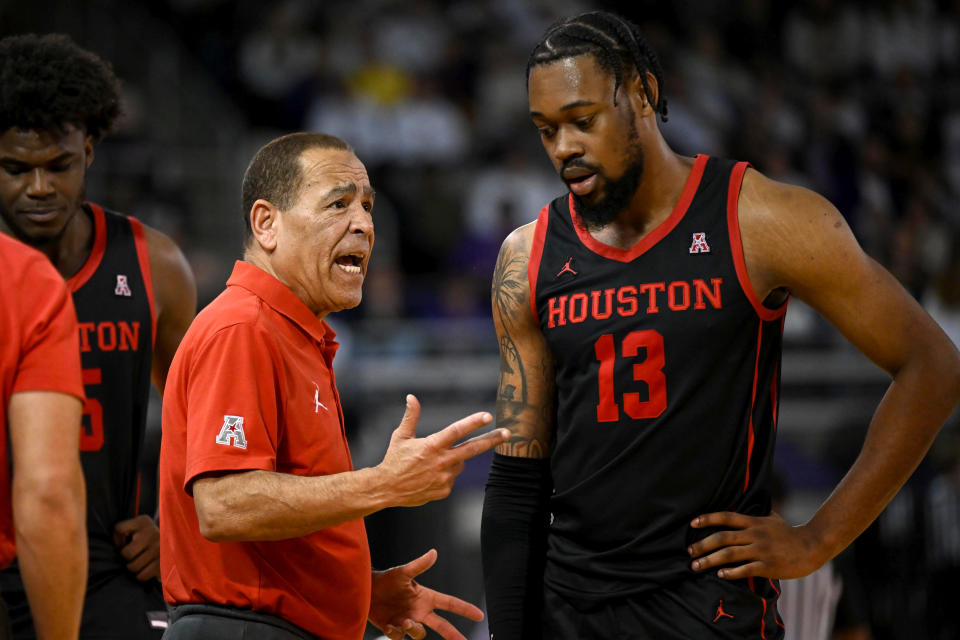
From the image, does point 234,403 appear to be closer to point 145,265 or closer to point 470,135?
point 145,265

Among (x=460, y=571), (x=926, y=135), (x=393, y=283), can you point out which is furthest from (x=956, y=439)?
(x=926, y=135)

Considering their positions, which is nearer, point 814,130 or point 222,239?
point 222,239

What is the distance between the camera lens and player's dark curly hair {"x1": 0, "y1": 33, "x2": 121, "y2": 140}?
388 centimetres

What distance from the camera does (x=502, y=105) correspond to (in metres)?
11.7

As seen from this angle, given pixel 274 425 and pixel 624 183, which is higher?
pixel 624 183

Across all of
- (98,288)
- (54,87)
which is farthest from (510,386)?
(54,87)

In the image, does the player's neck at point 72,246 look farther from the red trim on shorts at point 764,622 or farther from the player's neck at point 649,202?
the red trim on shorts at point 764,622

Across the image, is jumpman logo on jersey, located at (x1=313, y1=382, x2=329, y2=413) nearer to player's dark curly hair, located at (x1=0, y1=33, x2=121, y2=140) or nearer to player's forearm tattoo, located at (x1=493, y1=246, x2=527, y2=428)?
player's forearm tattoo, located at (x1=493, y1=246, x2=527, y2=428)

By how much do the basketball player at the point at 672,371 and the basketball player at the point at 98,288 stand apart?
1.34 m

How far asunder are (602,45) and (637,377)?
99 cm

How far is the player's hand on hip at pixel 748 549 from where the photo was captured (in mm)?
3119

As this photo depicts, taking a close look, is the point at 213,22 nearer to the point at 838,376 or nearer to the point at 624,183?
the point at 838,376

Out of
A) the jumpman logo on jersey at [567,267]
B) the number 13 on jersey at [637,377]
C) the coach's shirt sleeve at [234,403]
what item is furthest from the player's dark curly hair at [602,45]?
the coach's shirt sleeve at [234,403]

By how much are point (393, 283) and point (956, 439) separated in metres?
4.33
